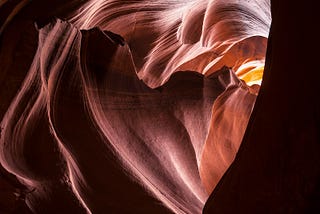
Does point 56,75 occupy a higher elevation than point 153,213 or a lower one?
higher

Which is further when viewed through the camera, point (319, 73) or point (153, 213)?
point (153, 213)

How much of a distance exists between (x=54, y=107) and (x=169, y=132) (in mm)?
1099

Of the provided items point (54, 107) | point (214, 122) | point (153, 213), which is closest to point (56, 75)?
point (54, 107)

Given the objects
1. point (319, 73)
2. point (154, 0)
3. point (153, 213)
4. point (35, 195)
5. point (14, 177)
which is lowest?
point (153, 213)

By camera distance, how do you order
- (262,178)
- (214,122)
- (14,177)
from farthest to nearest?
(214,122) → (14,177) → (262,178)

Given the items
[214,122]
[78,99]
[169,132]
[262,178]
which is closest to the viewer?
[262,178]

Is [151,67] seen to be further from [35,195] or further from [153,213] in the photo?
[35,195]

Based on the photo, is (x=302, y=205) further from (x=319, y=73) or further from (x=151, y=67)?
(x=151, y=67)

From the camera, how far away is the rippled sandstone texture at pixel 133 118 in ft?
5.91

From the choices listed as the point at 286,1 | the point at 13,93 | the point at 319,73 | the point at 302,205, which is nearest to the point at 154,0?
the point at 13,93

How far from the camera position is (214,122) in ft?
16.1

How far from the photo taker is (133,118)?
11.1 feet

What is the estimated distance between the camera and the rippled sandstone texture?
5.91 feet

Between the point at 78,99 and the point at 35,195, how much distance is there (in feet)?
2.62
